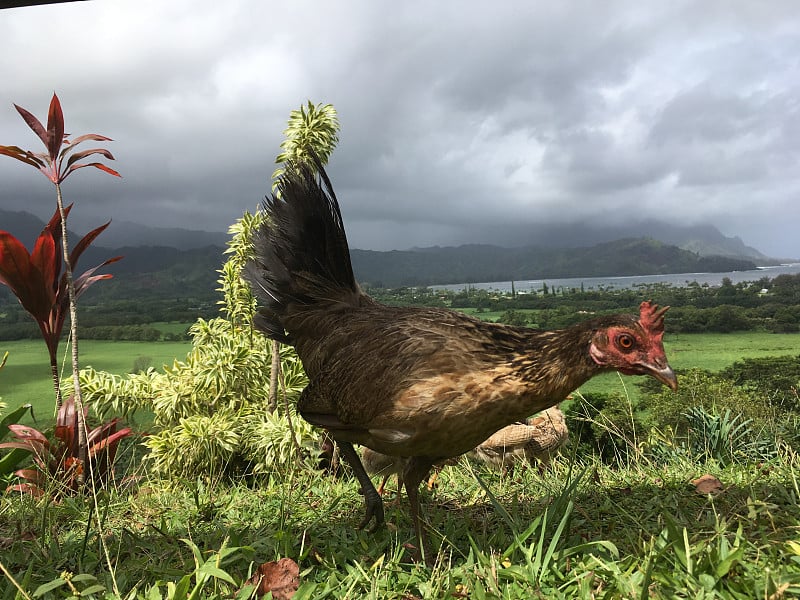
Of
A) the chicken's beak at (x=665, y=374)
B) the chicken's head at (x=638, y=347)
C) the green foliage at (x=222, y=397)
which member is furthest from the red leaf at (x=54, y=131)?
the chicken's beak at (x=665, y=374)

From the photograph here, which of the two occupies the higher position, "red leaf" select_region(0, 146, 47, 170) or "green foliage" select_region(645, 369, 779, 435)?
"red leaf" select_region(0, 146, 47, 170)

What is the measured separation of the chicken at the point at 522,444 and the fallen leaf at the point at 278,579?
94.1 inches

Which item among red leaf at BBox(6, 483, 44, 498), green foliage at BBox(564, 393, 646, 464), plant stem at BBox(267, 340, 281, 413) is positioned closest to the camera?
red leaf at BBox(6, 483, 44, 498)

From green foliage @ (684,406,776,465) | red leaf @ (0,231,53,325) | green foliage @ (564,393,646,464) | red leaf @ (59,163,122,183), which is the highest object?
red leaf @ (59,163,122,183)

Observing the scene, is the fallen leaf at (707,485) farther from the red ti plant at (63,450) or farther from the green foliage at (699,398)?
the red ti plant at (63,450)

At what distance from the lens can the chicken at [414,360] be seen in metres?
1.89

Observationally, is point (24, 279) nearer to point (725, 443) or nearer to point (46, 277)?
point (46, 277)

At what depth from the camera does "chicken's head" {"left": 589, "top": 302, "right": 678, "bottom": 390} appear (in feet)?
5.95

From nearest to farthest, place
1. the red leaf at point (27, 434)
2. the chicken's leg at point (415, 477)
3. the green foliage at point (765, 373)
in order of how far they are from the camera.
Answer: the chicken's leg at point (415, 477) → the red leaf at point (27, 434) → the green foliage at point (765, 373)

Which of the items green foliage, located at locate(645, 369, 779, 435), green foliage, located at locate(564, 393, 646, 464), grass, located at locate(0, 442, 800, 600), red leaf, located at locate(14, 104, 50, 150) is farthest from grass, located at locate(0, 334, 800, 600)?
red leaf, located at locate(14, 104, 50, 150)

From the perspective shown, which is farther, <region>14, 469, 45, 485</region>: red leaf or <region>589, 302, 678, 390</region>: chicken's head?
<region>14, 469, 45, 485</region>: red leaf

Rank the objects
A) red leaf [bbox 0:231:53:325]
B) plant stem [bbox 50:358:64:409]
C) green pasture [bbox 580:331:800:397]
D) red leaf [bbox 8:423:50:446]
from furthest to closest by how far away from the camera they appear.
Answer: green pasture [bbox 580:331:800:397], plant stem [bbox 50:358:64:409], red leaf [bbox 8:423:50:446], red leaf [bbox 0:231:53:325]

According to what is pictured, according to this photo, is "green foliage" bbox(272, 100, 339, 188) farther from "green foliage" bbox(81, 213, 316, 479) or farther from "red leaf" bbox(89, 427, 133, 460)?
"red leaf" bbox(89, 427, 133, 460)

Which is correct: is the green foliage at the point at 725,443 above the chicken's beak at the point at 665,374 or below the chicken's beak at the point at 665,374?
below
